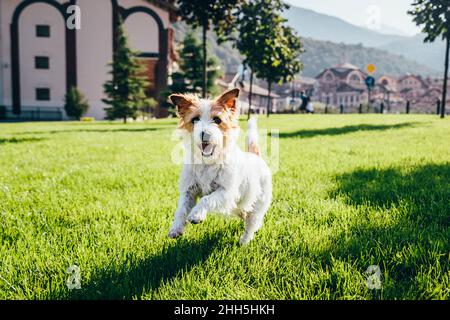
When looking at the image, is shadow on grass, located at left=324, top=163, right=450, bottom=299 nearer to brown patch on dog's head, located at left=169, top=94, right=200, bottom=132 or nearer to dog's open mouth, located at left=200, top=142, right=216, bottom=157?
dog's open mouth, located at left=200, top=142, right=216, bottom=157

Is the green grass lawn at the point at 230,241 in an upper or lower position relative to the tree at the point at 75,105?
lower

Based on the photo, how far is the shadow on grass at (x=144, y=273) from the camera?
8.05ft

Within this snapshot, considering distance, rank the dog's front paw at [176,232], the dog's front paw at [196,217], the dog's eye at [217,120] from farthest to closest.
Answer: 1. the dog's eye at [217,120]
2. the dog's front paw at [176,232]
3. the dog's front paw at [196,217]

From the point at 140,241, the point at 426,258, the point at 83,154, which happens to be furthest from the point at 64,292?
the point at 83,154

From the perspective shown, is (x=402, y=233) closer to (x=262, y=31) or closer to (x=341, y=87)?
(x=262, y=31)

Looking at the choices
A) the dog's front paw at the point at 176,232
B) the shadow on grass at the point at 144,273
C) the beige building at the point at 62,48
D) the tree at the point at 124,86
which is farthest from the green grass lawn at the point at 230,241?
the beige building at the point at 62,48

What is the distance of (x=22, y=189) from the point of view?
5.49 metres

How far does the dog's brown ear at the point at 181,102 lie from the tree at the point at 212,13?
47.8 feet

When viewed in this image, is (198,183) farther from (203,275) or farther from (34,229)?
(34,229)

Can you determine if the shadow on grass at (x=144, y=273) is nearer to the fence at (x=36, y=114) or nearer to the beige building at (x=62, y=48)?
the beige building at (x=62, y=48)

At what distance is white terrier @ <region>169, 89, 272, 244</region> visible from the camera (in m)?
3.04

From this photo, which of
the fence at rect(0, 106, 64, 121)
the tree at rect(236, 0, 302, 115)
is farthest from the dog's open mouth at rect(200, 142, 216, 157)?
the fence at rect(0, 106, 64, 121)

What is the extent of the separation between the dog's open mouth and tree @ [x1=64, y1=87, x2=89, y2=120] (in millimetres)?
37395
